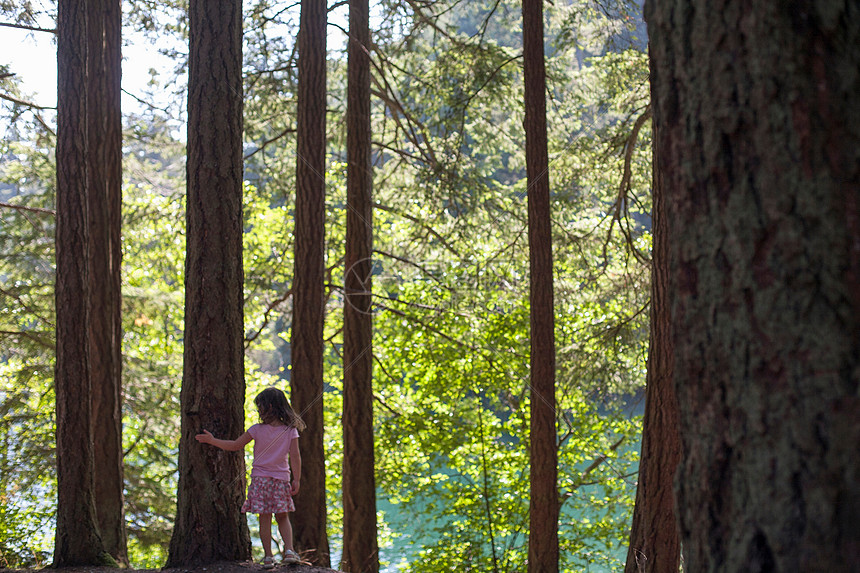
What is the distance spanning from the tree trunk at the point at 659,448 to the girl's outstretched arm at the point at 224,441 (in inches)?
96.9

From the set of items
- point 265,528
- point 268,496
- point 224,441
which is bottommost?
point 265,528

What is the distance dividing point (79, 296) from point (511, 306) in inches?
323

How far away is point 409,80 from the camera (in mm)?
12375

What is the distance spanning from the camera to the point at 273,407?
488 cm

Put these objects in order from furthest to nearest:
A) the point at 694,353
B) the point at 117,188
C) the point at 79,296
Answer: the point at 117,188
the point at 79,296
the point at 694,353

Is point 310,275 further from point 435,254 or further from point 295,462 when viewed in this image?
point 435,254

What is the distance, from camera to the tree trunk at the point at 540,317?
26.0 ft

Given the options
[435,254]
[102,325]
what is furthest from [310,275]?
[435,254]

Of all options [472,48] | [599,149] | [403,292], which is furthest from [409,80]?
[403,292]

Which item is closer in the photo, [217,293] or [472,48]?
[217,293]

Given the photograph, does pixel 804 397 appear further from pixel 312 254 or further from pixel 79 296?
pixel 312 254

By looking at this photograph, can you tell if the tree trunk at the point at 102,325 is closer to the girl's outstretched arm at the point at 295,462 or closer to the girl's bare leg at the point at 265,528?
the girl's bare leg at the point at 265,528

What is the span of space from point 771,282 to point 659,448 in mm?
3787

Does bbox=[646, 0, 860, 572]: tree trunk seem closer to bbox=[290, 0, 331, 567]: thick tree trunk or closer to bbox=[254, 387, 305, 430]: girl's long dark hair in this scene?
bbox=[254, 387, 305, 430]: girl's long dark hair
